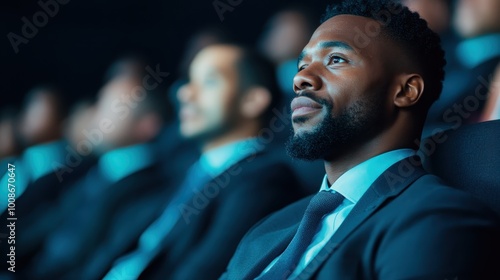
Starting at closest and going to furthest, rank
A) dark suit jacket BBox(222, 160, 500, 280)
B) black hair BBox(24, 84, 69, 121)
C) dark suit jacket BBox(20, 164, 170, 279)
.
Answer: dark suit jacket BBox(222, 160, 500, 280), dark suit jacket BBox(20, 164, 170, 279), black hair BBox(24, 84, 69, 121)

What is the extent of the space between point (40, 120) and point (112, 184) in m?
0.28

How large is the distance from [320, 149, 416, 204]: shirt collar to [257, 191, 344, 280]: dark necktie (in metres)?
0.02

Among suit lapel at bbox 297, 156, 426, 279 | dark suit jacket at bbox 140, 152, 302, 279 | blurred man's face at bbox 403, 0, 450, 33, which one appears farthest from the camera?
dark suit jacket at bbox 140, 152, 302, 279

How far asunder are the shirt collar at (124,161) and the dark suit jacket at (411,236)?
0.66 meters

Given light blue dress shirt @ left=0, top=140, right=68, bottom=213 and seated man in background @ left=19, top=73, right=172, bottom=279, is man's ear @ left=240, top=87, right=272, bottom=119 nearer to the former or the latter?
seated man in background @ left=19, top=73, right=172, bottom=279

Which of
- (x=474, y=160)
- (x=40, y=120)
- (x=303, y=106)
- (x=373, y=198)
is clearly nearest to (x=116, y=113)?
(x=40, y=120)

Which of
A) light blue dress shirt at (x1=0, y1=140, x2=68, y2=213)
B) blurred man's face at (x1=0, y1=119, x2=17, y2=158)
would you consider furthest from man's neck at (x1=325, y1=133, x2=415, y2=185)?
blurred man's face at (x1=0, y1=119, x2=17, y2=158)

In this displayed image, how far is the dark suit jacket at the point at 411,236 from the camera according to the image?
3.32 ft

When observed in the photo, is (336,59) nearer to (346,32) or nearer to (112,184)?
(346,32)

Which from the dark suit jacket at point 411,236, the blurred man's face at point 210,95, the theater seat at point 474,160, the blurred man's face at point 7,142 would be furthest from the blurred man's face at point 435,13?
the blurred man's face at point 7,142

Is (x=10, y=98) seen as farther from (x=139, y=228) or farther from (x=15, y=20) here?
(x=139, y=228)

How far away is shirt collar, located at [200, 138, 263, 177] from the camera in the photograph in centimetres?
156

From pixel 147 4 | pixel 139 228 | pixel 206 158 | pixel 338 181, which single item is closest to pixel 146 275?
pixel 139 228

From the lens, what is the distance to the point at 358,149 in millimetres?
1304
